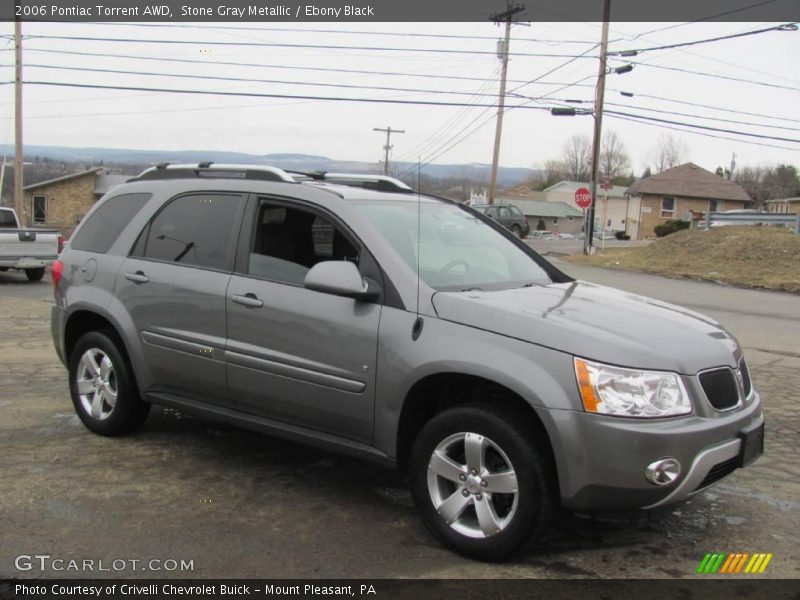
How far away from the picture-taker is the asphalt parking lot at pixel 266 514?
3.40 metres

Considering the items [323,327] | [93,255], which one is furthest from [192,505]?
[93,255]

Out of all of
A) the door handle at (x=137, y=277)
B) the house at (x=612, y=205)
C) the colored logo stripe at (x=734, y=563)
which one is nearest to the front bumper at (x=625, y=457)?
the colored logo stripe at (x=734, y=563)

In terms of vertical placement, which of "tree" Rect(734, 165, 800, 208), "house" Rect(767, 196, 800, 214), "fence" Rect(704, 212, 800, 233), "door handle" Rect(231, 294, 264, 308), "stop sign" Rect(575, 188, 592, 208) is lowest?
"door handle" Rect(231, 294, 264, 308)

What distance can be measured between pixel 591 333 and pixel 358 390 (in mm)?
1218

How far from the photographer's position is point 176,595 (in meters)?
3.09

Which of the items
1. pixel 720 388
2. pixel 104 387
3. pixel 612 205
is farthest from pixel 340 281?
pixel 612 205

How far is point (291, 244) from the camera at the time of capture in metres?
4.30

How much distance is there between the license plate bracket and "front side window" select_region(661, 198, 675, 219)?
200 feet

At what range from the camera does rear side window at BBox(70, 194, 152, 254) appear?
5.16m

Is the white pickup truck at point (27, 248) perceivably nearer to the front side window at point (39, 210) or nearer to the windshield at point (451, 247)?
the windshield at point (451, 247)

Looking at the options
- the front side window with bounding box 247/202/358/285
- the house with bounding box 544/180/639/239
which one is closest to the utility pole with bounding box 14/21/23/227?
the front side window with bounding box 247/202/358/285

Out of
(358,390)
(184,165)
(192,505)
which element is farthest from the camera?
(184,165)

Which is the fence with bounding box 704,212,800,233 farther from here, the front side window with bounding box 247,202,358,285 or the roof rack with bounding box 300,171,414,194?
the front side window with bounding box 247,202,358,285

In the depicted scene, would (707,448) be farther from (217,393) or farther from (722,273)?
(722,273)
